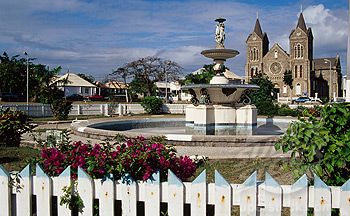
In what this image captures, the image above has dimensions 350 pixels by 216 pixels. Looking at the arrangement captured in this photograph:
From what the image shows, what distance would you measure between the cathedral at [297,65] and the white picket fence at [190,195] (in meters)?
96.9

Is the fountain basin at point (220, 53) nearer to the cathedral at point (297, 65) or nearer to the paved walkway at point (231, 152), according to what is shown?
the paved walkway at point (231, 152)

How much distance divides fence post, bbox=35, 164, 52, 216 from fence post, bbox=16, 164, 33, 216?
0.08 m

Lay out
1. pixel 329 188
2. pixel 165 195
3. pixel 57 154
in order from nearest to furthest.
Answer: pixel 329 188 → pixel 165 195 → pixel 57 154

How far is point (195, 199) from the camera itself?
9.78 feet

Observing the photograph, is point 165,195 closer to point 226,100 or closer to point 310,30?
point 226,100

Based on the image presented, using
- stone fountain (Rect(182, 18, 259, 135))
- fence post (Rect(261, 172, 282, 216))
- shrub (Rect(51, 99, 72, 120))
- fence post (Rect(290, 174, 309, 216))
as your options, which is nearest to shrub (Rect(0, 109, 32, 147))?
stone fountain (Rect(182, 18, 259, 135))

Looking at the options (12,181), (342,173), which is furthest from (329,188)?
(12,181)

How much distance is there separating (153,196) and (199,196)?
38cm

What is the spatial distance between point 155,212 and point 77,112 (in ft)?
94.0

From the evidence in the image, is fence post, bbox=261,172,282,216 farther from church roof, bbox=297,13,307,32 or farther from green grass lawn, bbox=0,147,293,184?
church roof, bbox=297,13,307,32

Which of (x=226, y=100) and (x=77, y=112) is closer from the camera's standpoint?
(x=226, y=100)

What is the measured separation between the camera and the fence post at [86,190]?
3166 millimetres

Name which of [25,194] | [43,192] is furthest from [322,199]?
[25,194]

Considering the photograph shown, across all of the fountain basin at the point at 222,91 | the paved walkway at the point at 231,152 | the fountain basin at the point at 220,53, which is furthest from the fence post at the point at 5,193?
the fountain basin at the point at 220,53
